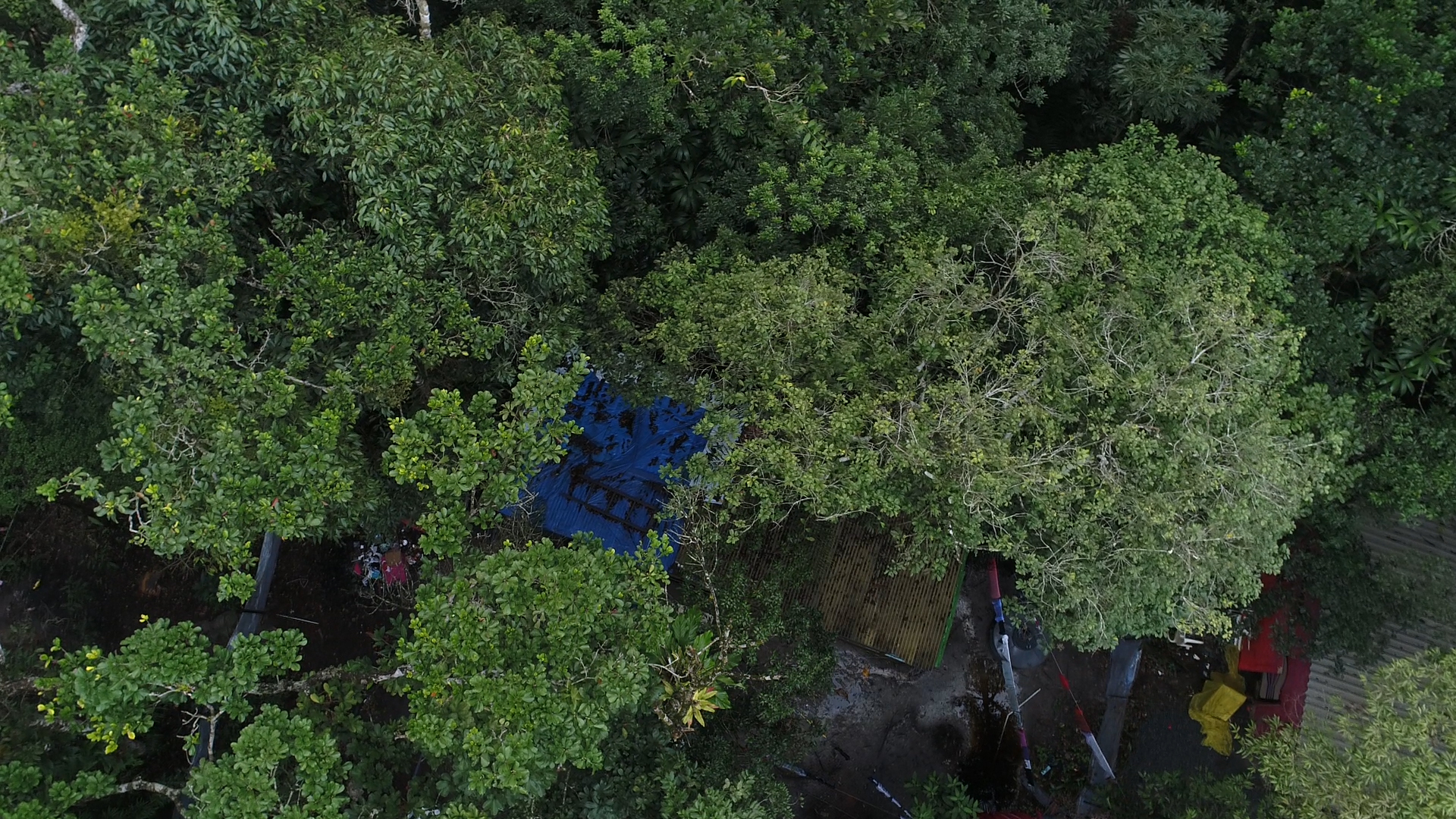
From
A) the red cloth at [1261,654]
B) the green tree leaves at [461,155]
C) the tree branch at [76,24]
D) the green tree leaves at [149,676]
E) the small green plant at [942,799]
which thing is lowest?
the small green plant at [942,799]

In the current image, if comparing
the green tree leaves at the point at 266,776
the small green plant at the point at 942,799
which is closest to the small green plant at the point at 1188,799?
the small green plant at the point at 942,799

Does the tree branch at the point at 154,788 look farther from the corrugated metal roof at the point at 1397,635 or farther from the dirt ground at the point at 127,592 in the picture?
the corrugated metal roof at the point at 1397,635

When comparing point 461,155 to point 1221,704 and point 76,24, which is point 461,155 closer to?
point 76,24

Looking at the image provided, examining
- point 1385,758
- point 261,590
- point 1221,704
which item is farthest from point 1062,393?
point 261,590

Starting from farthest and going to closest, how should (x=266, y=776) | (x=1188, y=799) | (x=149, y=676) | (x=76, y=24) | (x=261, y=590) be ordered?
(x=261, y=590) < (x=1188, y=799) < (x=76, y=24) < (x=266, y=776) < (x=149, y=676)

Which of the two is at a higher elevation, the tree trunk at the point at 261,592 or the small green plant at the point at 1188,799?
the tree trunk at the point at 261,592

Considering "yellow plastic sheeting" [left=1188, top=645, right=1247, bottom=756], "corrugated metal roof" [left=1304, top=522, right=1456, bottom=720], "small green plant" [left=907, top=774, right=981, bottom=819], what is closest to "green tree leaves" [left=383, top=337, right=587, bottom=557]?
"small green plant" [left=907, top=774, right=981, bottom=819]
